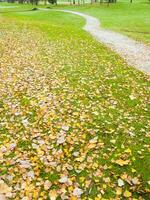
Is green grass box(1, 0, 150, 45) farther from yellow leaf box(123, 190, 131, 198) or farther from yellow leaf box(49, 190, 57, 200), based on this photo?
yellow leaf box(49, 190, 57, 200)

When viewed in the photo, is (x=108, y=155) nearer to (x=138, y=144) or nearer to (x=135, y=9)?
(x=138, y=144)

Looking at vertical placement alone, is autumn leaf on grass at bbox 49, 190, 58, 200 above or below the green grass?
below

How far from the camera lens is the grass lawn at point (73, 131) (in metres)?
6.02

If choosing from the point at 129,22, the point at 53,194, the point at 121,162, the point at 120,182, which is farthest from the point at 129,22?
the point at 53,194

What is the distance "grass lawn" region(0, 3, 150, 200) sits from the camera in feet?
19.7

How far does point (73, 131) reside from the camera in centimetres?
799

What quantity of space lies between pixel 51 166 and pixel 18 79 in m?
6.76

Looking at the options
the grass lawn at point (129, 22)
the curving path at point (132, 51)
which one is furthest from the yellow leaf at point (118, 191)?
the grass lawn at point (129, 22)

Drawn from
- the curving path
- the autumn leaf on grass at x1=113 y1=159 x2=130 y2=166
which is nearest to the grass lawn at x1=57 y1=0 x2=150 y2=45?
the curving path

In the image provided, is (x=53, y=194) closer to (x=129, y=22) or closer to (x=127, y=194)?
(x=127, y=194)

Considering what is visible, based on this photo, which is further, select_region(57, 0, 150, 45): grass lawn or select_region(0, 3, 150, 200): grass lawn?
select_region(57, 0, 150, 45): grass lawn

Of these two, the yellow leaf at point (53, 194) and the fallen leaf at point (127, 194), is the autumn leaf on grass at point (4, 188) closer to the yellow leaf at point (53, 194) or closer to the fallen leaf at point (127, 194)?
the yellow leaf at point (53, 194)

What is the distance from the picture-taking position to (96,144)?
7.39 meters

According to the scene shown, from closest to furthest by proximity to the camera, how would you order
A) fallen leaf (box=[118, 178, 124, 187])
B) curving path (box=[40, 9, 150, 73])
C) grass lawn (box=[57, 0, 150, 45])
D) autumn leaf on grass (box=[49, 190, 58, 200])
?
autumn leaf on grass (box=[49, 190, 58, 200]), fallen leaf (box=[118, 178, 124, 187]), curving path (box=[40, 9, 150, 73]), grass lawn (box=[57, 0, 150, 45])
